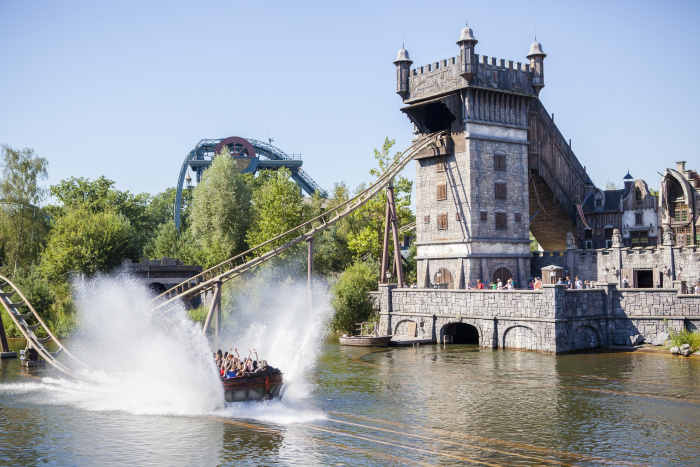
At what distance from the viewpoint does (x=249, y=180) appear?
74688 mm

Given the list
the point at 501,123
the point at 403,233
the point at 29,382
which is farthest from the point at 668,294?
the point at 29,382

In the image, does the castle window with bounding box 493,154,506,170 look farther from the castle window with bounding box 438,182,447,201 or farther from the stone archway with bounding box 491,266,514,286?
the stone archway with bounding box 491,266,514,286

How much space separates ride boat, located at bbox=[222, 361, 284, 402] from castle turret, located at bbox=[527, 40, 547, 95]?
3250 centimetres

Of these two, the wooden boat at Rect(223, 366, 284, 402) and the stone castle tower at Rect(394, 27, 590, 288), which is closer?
the wooden boat at Rect(223, 366, 284, 402)

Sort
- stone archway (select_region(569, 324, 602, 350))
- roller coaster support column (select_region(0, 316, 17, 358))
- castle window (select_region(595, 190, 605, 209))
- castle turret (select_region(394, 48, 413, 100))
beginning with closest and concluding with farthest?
1. stone archway (select_region(569, 324, 602, 350))
2. roller coaster support column (select_region(0, 316, 17, 358))
3. castle turret (select_region(394, 48, 413, 100))
4. castle window (select_region(595, 190, 605, 209))

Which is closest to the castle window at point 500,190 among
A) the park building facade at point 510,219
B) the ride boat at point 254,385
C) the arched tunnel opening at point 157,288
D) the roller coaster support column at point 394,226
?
the park building facade at point 510,219

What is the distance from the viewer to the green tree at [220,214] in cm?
6284

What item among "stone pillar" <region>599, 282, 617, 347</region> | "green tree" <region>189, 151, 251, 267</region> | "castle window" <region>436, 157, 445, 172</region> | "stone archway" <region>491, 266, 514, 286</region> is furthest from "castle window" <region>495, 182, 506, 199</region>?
"green tree" <region>189, 151, 251, 267</region>

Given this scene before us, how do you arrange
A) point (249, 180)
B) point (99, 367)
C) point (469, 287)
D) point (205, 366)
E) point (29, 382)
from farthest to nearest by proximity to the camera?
1. point (249, 180)
2. point (469, 287)
3. point (99, 367)
4. point (29, 382)
5. point (205, 366)

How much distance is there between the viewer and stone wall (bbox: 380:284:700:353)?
3909cm

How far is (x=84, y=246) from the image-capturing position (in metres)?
57.6

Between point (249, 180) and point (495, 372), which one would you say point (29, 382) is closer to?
point (495, 372)

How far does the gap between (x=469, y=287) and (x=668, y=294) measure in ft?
38.9

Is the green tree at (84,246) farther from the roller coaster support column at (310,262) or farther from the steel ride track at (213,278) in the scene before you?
the roller coaster support column at (310,262)
